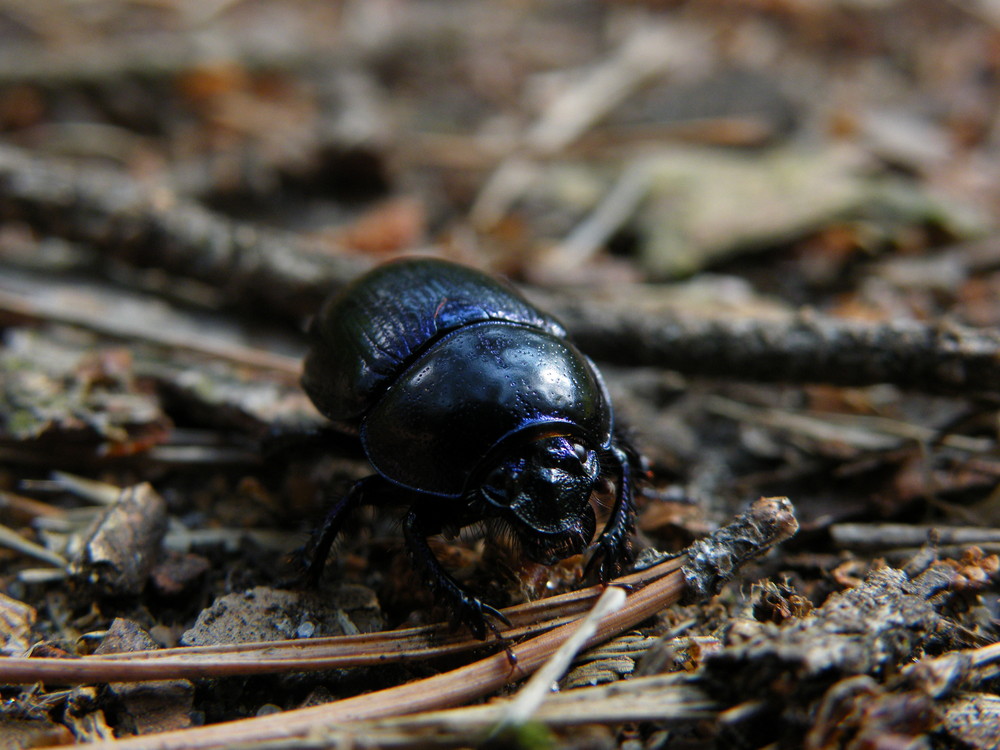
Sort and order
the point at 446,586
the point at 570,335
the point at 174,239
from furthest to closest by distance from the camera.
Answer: the point at 174,239 → the point at 570,335 → the point at 446,586

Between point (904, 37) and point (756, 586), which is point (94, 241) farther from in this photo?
point (904, 37)

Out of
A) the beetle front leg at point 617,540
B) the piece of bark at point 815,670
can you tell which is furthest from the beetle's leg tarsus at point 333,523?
the piece of bark at point 815,670

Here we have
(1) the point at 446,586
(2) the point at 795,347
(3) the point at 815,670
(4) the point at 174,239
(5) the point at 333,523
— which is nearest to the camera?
(3) the point at 815,670

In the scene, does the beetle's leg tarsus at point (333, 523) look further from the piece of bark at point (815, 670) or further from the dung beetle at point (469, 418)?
the piece of bark at point (815, 670)

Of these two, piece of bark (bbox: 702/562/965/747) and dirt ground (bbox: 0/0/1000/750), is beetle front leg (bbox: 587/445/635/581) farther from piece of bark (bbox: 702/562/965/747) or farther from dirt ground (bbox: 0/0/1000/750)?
piece of bark (bbox: 702/562/965/747)

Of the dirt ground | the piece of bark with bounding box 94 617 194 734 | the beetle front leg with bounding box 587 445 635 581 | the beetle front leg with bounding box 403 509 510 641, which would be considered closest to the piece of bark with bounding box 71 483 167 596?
the dirt ground

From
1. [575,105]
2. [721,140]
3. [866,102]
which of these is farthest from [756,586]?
[866,102]

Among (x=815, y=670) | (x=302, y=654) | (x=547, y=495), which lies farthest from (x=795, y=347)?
(x=302, y=654)

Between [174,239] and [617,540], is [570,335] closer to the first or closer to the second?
[617,540]
